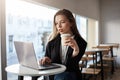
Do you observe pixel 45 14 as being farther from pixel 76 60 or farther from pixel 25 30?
pixel 76 60

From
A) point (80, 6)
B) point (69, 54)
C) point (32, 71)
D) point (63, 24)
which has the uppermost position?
point (80, 6)

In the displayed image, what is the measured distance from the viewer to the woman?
1.68 meters

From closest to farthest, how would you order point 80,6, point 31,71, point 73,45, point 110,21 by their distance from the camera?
point 31,71 < point 73,45 < point 80,6 < point 110,21

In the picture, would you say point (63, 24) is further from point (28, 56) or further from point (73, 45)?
point (28, 56)

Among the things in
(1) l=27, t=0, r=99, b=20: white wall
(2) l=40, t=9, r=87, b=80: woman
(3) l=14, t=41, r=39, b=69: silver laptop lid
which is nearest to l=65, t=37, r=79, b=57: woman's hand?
(2) l=40, t=9, r=87, b=80: woman

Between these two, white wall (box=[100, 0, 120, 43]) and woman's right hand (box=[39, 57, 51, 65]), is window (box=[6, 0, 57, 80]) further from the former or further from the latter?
white wall (box=[100, 0, 120, 43])

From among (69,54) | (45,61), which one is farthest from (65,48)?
(45,61)

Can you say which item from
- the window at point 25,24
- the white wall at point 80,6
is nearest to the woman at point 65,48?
the window at point 25,24

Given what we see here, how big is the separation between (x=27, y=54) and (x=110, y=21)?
5.87 m

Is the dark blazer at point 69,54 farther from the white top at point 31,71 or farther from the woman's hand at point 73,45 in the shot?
the white top at point 31,71

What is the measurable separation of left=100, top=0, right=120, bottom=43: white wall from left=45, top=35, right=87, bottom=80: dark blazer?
5508mm

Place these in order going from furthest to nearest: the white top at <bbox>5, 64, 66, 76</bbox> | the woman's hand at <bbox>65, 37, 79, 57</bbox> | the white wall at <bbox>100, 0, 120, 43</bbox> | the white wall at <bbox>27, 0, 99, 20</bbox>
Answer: the white wall at <bbox>100, 0, 120, 43</bbox>
the white wall at <bbox>27, 0, 99, 20</bbox>
the woman's hand at <bbox>65, 37, 79, 57</bbox>
the white top at <bbox>5, 64, 66, 76</bbox>

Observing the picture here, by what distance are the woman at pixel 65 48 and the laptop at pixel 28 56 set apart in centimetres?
15

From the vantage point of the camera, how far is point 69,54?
1692mm
